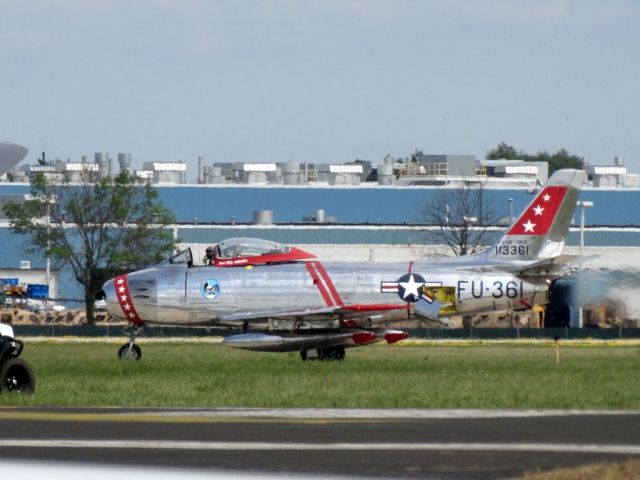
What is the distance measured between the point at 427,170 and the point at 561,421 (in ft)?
334

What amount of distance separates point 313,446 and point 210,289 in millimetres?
22907

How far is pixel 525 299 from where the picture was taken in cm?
4075

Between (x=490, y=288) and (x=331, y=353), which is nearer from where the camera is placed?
(x=331, y=353)

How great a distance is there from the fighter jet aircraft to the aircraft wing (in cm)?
3

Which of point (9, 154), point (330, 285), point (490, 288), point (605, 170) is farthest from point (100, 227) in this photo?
point (9, 154)

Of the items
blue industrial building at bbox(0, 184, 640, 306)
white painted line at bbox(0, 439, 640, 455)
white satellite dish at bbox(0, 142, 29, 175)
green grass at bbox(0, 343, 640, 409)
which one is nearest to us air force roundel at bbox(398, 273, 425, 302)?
green grass at bbox(0, 343, 640, 409)

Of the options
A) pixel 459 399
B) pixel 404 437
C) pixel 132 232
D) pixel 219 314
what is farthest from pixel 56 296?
pixel 404 437

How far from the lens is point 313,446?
17.6 m

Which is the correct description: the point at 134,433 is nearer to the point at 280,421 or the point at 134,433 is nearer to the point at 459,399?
the point at 280,421

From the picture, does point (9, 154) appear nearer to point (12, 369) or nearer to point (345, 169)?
point (12, 369)

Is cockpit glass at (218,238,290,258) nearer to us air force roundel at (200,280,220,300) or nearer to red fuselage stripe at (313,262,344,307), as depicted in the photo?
us air force roundel at (200,280,220,300)

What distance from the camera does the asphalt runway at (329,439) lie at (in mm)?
15906

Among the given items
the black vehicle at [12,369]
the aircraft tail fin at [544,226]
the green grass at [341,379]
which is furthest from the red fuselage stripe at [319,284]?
the black vehicle at [12,369]

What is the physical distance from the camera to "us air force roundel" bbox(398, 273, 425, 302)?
132ft
